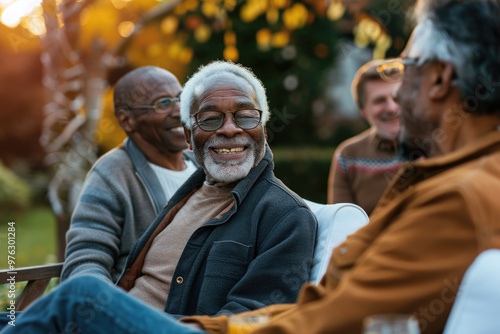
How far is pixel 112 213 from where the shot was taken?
4.40 metres

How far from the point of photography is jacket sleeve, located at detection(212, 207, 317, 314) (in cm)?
320

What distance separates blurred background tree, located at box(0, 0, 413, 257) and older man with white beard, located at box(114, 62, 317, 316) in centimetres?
155

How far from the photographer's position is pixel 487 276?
1.98 meters

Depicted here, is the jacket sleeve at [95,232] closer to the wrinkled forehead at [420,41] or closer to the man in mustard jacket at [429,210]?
the man in mustard jacket at [429,210]

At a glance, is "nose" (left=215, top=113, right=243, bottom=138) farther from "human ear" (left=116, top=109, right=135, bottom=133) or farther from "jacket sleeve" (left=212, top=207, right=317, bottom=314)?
"human ear" (left=116, top=109, right=135, bottom=133)

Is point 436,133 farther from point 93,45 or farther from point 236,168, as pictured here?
point 93,45

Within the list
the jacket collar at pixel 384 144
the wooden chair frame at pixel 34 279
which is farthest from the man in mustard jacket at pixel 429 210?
the jacket collar at pixel 384 144

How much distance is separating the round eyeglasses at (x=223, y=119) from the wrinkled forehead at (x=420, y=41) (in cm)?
136

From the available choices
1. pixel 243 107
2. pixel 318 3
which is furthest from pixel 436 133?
pixel 318 3

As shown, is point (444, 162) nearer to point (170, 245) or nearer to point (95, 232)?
point (170, 245)

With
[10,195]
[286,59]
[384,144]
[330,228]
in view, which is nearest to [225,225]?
[330,228]

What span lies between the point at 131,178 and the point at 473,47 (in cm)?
265

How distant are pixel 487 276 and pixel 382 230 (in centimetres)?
40

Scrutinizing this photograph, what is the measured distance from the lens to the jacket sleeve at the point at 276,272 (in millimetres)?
3199
